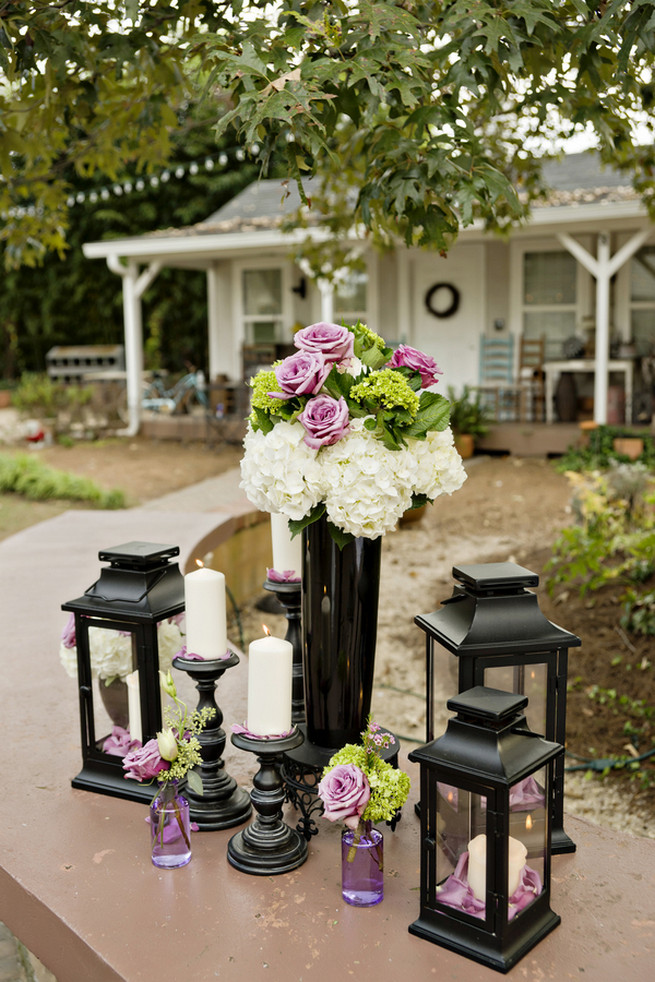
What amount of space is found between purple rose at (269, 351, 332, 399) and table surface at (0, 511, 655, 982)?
0.93 metres

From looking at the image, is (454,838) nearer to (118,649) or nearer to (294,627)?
(294,627)

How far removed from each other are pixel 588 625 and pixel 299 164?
346cm

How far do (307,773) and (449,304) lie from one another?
37.6 ft

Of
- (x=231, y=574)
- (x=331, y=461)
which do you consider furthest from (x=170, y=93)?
(x=231, y=574)

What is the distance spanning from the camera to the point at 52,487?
784 cm

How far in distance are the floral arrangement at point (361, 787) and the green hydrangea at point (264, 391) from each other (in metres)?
0.63

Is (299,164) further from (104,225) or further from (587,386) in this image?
(104,225)

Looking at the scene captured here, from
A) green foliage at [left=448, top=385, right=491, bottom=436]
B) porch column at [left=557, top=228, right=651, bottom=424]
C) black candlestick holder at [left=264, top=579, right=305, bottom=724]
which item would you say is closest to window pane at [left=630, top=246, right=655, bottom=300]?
porch column at [left=557, top=228, right=651, bottom=424]

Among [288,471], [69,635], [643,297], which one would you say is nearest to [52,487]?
[69,635]

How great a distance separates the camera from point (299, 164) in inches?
80.7

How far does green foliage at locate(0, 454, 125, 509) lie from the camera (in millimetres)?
7727

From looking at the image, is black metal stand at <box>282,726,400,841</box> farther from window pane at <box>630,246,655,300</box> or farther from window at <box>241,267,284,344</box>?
window at <box>241,267,284,344</box>

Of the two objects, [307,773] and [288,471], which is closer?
[288,471]

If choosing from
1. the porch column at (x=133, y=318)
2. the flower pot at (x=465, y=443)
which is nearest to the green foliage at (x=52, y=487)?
the flower pot at (x=465, y=443)
